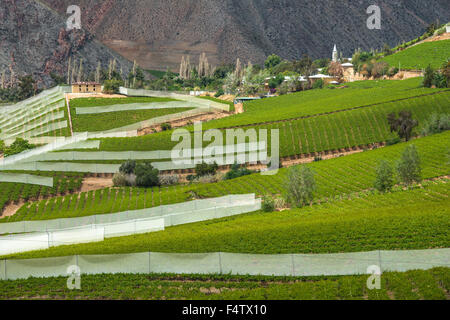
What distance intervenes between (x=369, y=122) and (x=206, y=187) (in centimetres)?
3609

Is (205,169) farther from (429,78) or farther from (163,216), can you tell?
(429,78)

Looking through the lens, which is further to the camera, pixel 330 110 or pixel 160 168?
pixel 330 110

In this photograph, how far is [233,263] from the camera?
29.0 meters

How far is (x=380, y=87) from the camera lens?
119 metres

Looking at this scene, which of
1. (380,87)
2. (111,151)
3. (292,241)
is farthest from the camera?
(380,87)

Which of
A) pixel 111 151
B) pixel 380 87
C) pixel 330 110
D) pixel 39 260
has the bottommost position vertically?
pixel 39 260

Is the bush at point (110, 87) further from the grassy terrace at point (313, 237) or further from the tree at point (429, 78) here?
the grassy terrace at point (313, 237)

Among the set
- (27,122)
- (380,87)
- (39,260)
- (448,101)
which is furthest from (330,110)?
(39,260)

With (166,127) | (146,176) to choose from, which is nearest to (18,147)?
(146,176)

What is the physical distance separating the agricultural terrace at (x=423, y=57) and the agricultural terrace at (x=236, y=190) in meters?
71.5

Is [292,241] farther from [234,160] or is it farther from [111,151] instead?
[111,151]

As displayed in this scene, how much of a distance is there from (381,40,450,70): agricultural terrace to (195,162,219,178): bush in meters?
76.1

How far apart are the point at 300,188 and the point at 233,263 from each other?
73.9 ft

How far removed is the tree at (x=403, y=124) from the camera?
8175 cm
